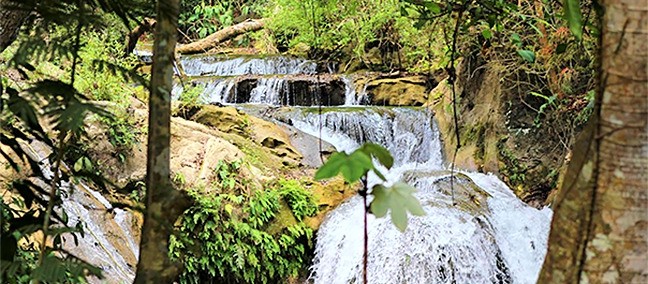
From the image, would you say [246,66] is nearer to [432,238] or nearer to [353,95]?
[353,95]

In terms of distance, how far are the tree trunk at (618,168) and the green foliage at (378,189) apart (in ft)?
0.94

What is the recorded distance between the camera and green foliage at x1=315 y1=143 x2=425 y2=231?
0.81 meters

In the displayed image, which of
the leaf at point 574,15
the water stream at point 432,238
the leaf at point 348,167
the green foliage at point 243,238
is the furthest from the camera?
the green foliage at point 243,238

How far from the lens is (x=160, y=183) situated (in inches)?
38.6

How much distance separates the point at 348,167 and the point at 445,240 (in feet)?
13.9

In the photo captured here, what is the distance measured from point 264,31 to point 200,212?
790cm

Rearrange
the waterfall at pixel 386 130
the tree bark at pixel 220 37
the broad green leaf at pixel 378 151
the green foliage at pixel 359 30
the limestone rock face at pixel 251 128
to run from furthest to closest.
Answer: the tree bark at pixel 220 37
the green foliage at pixel 359 30
the waterfall at pixel 386 130
the limestone rock face at pixel 251 128
the broad green leaf at pixel 378 151

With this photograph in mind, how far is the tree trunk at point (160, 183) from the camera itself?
964 millimetres

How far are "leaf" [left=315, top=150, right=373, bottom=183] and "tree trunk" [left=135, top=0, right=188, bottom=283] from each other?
0.93 ft

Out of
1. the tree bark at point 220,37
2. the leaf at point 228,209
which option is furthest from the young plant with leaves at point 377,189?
the tree bark at point 220,37

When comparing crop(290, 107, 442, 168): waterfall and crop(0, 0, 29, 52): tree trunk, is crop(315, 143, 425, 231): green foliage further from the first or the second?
crop(290, 107, 442, 168): waterfall

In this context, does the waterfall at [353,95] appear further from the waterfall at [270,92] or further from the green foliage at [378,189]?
the green foliage at [378,189]

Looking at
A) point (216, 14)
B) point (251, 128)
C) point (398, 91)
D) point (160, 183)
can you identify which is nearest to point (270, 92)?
point (398, 91)

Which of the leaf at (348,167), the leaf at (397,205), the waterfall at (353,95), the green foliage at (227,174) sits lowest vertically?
the green foliage at (227,174)
